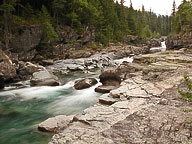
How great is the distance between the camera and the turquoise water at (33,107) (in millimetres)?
5861

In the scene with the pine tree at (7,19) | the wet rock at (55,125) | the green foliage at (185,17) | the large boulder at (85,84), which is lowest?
the wet rock at (55,125)

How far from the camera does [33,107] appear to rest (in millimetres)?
8789

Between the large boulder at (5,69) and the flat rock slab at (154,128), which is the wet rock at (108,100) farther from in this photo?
the large boulder at (5,69)

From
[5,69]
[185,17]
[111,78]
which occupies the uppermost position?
[185,17]

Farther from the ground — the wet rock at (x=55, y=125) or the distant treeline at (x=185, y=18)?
the distant treeline at (x=185, y=18)

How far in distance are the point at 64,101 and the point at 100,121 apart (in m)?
5.52

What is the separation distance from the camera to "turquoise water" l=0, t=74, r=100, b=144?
5.86 metres

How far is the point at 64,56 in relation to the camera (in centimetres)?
2669

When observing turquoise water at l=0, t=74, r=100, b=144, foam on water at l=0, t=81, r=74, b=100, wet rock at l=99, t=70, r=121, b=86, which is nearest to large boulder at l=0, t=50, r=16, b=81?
turquoise water at l=0, t=74, r=100, b=144

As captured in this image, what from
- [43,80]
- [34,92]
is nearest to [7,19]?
[43,80]

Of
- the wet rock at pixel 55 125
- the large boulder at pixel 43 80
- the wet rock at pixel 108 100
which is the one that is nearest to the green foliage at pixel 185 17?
the large boulder at pixel 43 80

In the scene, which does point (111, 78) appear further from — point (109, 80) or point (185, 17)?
point (185, 17)

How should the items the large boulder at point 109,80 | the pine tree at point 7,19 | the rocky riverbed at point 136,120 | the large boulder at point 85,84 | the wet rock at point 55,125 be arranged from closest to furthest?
the rocky riverbed at point 136,120
the wet rock at point 55,125
the large boulder at point 109,80
the large boulder at point 85,84
the pine tree at point 7,19

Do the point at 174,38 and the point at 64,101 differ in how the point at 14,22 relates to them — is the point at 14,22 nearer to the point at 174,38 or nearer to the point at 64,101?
the point at 64,101
